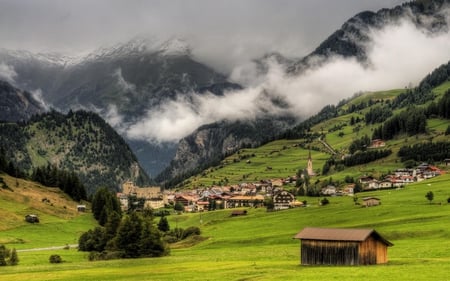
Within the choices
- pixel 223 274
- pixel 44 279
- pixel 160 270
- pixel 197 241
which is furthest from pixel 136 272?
pixel 197 241

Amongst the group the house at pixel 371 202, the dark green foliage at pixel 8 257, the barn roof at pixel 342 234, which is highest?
the house at pixel 371 202

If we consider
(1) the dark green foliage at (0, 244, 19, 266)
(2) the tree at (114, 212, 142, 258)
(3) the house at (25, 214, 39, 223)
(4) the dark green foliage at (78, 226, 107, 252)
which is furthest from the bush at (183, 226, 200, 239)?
(1) the dark green foliage at (0, 244, 19, 266)

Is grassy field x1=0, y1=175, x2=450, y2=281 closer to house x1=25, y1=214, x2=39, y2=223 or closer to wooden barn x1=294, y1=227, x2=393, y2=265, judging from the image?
wooden barn x1=294, y1=227, x2=393, y2=265

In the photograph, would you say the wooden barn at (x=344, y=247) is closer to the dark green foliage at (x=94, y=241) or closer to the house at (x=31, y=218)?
the dark green foliage at (x=94, y=241)

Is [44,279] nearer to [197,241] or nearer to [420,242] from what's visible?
[420,242]

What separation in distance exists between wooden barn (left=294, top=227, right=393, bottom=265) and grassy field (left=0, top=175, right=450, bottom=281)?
2468mm

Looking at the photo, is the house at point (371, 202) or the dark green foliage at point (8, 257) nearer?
the dark green foliage at point (8, 257)

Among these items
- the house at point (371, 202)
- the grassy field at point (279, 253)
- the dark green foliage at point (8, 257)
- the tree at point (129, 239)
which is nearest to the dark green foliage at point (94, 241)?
the grassy field at point (279, 253)

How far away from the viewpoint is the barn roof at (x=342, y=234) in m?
76.1

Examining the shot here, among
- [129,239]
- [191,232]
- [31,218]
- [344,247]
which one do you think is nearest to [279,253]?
[344,247]

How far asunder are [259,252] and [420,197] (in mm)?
83669

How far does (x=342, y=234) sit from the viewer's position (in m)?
78.6

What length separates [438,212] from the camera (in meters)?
130

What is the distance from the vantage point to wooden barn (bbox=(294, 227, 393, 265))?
76000mm
